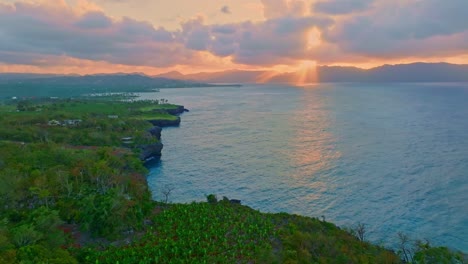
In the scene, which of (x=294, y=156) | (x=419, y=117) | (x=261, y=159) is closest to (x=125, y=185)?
(x=261, y=159)

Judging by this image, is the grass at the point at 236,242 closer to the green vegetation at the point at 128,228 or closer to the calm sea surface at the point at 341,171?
the green vegetation at the point at 128,228

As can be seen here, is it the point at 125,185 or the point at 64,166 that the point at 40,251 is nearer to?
the point at 125,185

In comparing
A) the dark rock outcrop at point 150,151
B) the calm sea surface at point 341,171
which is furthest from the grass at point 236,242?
the dark rock outcrop at point 150,151

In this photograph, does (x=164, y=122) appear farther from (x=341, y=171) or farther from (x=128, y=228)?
(x=128, y=228)

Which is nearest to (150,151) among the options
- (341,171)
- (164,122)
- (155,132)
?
(155,132)

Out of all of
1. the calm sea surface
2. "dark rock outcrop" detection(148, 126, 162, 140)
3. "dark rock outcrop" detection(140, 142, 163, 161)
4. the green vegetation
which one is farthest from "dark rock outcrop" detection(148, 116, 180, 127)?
the green vegetation

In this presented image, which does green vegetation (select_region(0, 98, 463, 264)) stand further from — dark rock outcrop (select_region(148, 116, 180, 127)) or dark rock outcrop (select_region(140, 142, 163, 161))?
dark rock outcrop (select_region(148, 116, 180, 127))

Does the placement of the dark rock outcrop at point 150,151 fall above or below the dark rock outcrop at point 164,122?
below
